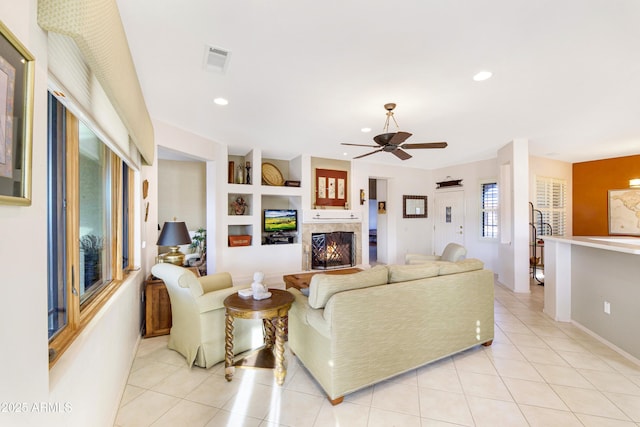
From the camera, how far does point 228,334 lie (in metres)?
2.33

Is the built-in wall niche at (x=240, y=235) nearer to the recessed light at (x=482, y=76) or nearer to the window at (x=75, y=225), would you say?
the window at (x=75, y=225)

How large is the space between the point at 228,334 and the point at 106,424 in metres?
0.88

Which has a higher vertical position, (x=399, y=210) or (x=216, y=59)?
(x=216, y=59)

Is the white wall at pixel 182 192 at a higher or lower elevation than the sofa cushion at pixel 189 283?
higher

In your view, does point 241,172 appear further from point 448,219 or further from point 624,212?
point 624,212

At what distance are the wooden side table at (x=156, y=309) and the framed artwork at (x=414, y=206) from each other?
573 cm

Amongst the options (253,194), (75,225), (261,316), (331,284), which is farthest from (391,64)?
(253,194)

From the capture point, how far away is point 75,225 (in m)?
1.50

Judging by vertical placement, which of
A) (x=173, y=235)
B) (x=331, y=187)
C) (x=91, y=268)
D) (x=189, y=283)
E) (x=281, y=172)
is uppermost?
(x=281, y=172)

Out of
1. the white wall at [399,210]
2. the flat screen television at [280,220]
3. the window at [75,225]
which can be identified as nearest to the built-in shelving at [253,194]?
the flat screen television at [280,220]

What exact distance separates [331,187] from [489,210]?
144 inches

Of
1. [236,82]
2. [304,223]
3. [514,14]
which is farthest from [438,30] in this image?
[304,223]

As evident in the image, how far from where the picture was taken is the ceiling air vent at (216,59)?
2.20m

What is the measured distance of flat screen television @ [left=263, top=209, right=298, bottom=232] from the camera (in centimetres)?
569
